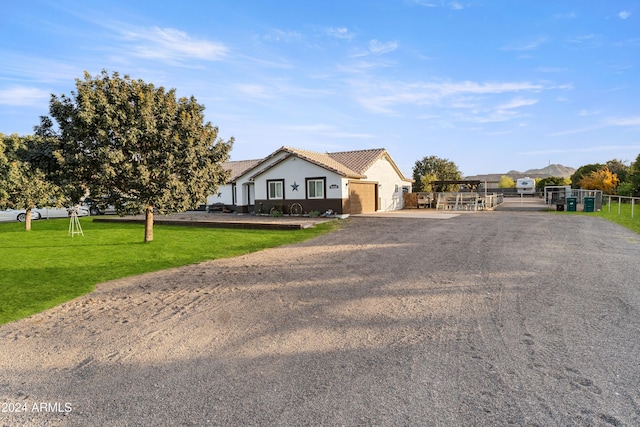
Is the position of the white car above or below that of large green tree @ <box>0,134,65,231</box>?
below

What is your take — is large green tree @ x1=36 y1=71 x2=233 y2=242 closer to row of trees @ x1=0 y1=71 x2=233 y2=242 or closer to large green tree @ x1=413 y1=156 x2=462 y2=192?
row of trees @ x1=0 y1=71 x2=233 y2=242

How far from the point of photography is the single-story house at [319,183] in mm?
23891

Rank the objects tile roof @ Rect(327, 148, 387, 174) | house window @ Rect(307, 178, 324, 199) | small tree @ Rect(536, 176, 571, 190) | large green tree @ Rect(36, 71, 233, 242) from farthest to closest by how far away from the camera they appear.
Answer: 1. small tree @ Rect(536, 176, 571, 190)
2. tile roof @ Rect(327, 148, 387, 174)
3. house window @ Rect(307, 178, 324, 199)
4. large green tree @ Rect(36, 71, 233, 242)

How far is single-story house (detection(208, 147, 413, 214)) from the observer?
78.4ft

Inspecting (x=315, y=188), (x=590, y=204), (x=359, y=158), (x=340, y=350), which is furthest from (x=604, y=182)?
(x=340, y=350)

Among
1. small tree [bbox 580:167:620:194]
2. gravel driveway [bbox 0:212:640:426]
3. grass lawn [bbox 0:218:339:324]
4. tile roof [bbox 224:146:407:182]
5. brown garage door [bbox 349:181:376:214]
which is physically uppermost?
tile roof [bbox 224:146:407:182]

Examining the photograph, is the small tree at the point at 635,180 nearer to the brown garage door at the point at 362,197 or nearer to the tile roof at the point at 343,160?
the tile roof at the point at 343,160

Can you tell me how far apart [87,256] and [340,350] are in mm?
9765

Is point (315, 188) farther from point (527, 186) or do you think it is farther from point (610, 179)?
point (527, 186)

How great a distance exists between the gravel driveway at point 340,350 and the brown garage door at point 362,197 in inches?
657

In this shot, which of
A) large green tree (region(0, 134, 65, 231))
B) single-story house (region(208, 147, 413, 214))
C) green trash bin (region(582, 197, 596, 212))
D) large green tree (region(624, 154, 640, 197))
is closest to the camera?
large green tree (region(0, 134, 65, 231))

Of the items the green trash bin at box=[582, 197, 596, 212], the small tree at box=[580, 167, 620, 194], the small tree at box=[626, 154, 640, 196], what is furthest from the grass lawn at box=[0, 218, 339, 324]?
the small tree at box=[580, 167, 620, 194]

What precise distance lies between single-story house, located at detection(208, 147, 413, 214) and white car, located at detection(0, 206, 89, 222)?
11.6m

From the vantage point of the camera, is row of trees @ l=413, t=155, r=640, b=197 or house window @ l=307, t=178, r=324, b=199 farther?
row of trees @ l=413, t=155, r=640, b=197
